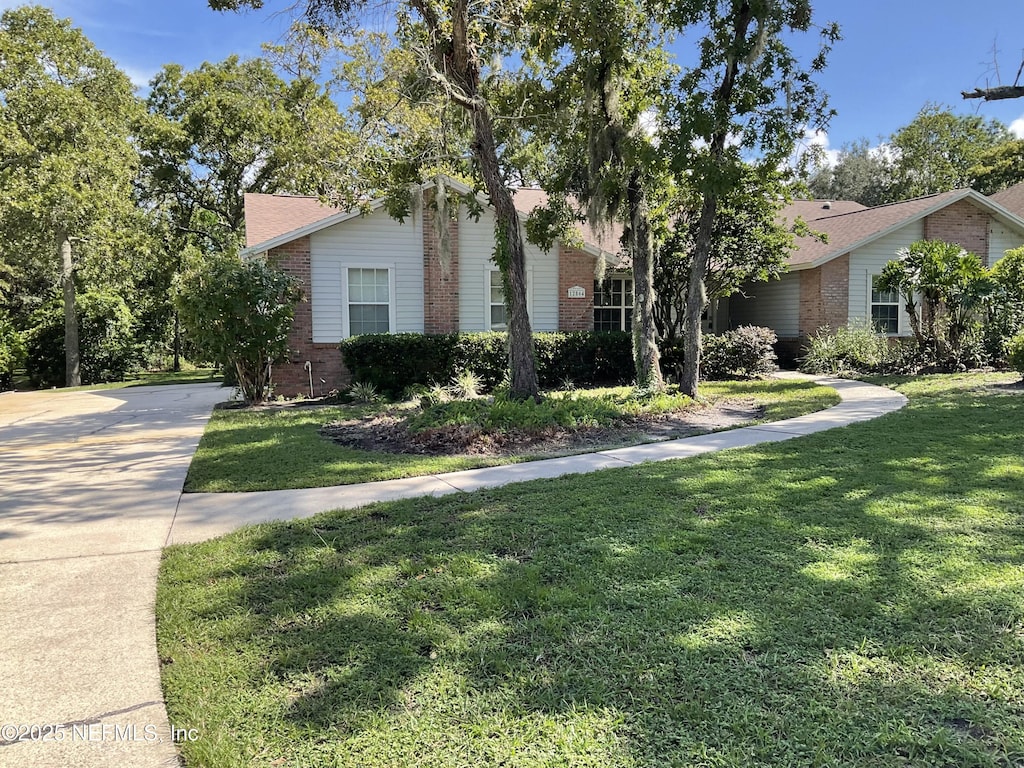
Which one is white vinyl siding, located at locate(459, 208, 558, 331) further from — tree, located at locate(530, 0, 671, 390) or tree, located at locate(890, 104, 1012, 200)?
tree, located at locate(890, 104, 1012, 200)

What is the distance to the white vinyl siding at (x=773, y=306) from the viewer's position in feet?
56.8

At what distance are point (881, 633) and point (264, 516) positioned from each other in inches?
162

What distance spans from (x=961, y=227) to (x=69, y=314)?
2595 cm

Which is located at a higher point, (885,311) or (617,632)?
(885,311)

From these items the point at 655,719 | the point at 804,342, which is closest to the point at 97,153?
the point at 804,342

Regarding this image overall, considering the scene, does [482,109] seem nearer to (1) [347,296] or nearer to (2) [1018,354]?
(1) [347,296]

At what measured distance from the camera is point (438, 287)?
45.8ft

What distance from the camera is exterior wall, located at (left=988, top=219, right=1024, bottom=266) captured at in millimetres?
17438

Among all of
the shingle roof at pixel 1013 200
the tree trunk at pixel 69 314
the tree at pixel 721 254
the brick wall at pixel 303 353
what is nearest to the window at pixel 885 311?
the tree at pixel 721 254

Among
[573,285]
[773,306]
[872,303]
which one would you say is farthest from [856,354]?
[573,285]

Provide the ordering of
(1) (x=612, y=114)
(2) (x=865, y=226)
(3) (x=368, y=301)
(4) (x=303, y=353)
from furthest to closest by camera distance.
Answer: (2) (x=865, y=226), (3) (x=368, y=301), (4) (x=303, y=353), (1) (x=612, y=114)

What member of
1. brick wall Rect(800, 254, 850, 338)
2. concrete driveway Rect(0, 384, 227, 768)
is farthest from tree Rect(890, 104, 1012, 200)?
concrete driveway Rect(0, 384, 227, 768)

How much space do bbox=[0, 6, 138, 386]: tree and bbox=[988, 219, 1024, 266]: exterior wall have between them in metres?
26.1

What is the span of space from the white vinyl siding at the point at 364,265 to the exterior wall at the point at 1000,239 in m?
15.6
